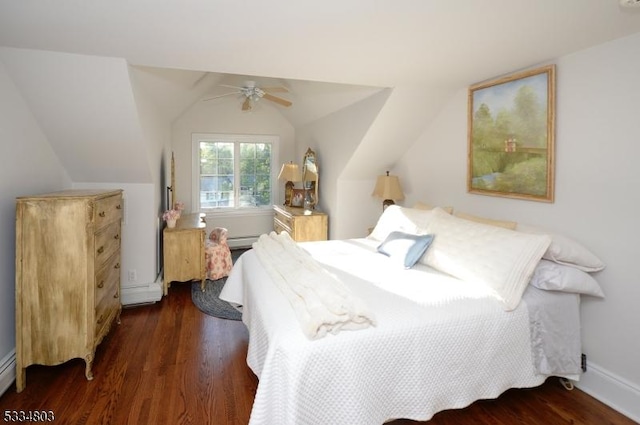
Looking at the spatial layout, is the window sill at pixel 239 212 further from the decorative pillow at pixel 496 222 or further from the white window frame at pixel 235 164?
the decorative pillow at pixel 496 222

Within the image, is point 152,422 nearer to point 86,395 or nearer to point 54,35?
point 86,395

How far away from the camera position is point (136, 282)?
3.61 metres

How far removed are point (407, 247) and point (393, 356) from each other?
1.12 metres

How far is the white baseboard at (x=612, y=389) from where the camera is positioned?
2059 millimetres

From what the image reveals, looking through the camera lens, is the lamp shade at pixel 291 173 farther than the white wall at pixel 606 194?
Yes

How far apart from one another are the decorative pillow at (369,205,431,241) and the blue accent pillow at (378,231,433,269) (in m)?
0.15

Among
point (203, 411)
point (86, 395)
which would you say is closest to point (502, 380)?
point (203, 411)

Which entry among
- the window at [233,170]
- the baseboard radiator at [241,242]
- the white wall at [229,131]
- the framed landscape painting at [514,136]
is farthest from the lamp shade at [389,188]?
the baseboard radiator at [241,242]

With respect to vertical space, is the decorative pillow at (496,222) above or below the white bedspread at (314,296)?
above

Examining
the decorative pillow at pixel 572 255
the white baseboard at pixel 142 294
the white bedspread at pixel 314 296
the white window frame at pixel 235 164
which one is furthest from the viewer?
the white window frame at pixel 235 164

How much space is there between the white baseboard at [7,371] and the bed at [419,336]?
4.85 feet

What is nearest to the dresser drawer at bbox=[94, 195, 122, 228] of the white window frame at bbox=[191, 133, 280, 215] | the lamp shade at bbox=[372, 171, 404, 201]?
the lamp shade at bbox=[372, 171, 404, 201]

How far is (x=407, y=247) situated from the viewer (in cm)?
265

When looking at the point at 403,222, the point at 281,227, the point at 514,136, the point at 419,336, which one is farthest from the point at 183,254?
the point at 514,136
